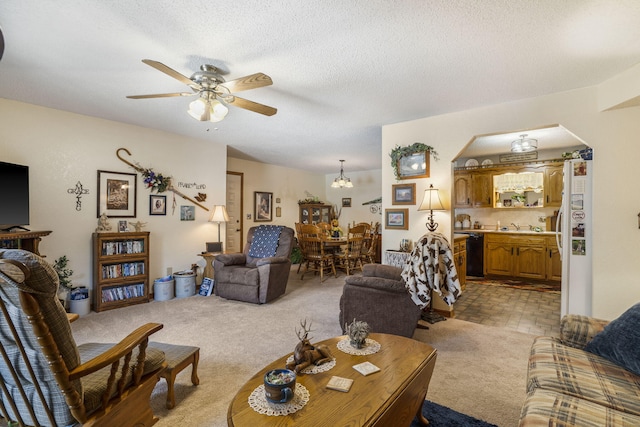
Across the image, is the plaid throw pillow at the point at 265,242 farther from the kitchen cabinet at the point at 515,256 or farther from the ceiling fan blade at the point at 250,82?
the kitchen cabinet at the point at 515,256

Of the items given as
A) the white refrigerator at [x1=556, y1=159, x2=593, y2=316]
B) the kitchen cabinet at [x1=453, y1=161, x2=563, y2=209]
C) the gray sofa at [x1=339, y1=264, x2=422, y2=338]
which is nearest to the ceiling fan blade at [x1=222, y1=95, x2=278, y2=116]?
the gray sofa at [x1=339, y1=264, x2=422, y2=338]

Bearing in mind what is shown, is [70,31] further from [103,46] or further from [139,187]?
[139,187]

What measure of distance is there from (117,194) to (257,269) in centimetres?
222

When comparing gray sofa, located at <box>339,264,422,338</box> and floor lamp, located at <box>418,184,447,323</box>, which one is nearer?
gray sofa, located at <box>339,264,422,338</box>

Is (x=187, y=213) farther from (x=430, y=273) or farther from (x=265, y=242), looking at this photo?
(x=430, y=273)

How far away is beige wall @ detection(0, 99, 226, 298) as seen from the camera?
342 cm

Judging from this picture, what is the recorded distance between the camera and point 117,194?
410 cm

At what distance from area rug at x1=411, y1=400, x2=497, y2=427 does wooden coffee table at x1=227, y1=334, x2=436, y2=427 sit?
0.09m

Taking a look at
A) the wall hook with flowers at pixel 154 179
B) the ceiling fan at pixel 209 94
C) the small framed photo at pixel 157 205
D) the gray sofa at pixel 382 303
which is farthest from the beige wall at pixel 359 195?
the ceiling fan at pixel 209 94

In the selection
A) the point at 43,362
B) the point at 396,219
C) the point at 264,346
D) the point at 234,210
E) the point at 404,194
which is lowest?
the point at 264,346

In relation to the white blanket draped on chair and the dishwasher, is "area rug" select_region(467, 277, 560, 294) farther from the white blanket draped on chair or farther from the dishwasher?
the white blanket draped on chair

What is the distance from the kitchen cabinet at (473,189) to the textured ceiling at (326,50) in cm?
295

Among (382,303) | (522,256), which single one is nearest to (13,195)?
(382,303)

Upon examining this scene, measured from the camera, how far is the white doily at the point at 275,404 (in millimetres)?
1154
